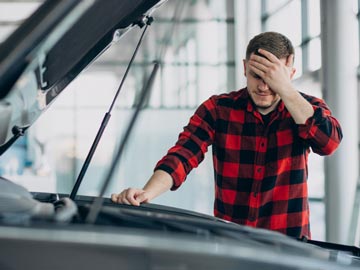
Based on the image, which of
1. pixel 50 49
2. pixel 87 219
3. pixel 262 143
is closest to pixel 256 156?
pixel 262 143

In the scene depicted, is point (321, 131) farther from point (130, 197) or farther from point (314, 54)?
point (314, 54)

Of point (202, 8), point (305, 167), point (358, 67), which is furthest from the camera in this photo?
point (202, 8)

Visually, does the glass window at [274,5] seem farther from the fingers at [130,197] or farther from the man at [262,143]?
the fingers at [130,197]

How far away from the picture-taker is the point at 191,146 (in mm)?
2375

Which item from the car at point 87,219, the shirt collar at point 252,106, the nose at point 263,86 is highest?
the nose at point 263,86

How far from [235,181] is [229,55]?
11608mm

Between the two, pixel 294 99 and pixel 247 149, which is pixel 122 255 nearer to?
pixel 294 99

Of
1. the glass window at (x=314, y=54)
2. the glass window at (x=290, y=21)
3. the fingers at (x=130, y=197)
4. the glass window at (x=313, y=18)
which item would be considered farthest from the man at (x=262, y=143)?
the glass window at (x=290, y=21)

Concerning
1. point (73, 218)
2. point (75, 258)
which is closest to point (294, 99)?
point (73, 218)

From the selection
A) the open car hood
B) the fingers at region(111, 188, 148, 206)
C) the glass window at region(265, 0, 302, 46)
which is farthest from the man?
the glass window at region(265, 0, 302, 46)

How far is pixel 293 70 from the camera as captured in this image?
221 centimetres

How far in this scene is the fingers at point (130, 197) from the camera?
178cm

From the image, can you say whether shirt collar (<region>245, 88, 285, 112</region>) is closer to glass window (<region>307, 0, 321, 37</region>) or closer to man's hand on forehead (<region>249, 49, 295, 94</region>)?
man's hand on forehead (<region>249, 49, 295, 94</region>)

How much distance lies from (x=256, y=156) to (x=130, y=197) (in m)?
0.71
